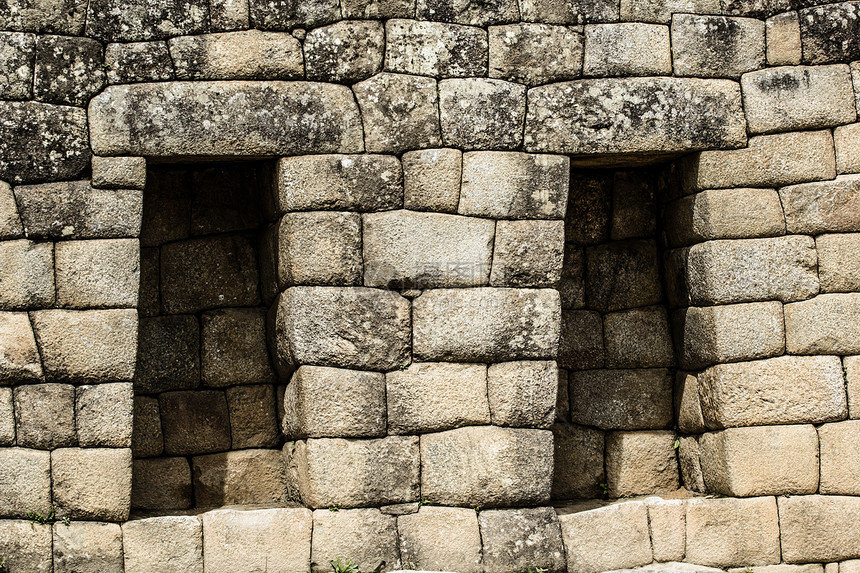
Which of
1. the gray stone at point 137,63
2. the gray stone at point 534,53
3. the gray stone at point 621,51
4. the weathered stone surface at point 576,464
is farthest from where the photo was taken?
the weathered stone surface at point 576,464

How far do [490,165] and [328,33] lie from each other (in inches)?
53.2

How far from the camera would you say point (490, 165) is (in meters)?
6.26

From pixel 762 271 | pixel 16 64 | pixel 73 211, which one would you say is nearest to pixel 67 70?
pixel 16 64

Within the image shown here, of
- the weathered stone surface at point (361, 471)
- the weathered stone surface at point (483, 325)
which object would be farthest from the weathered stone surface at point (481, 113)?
the weathered stone surface at point (361, 471)

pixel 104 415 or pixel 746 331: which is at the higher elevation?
pixel 746 331

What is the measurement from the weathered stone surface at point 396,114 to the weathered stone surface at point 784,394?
2.63 m

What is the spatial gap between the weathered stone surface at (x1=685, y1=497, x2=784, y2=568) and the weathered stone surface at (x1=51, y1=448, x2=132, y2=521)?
3.80m

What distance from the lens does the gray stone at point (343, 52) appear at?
6.15 metres

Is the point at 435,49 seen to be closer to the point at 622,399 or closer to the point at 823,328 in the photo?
the point at 622,399

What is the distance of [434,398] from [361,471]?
0.65 m

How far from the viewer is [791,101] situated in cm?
655

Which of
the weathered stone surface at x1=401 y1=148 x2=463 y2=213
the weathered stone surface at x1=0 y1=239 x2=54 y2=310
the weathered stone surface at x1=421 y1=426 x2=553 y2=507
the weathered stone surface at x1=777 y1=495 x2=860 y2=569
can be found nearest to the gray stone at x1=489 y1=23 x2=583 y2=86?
the weathered stone surface at x1=401 y1=148 x2=463 y2=213

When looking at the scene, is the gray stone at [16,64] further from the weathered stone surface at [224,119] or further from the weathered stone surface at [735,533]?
the weathered stone surface at [735,533]

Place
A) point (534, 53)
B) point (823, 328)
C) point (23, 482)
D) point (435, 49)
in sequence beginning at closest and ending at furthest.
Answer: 1. point (23, 482)
2. point (435, 49)
3. point (534, 53)
4. point (823, 328)
